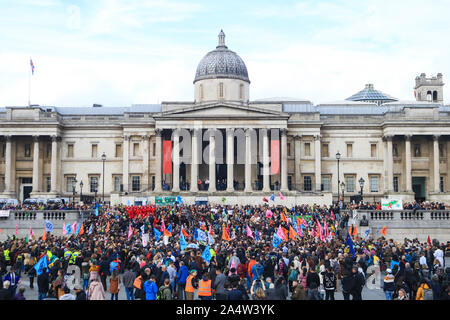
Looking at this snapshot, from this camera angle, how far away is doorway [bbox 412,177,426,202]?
68125 millimetres

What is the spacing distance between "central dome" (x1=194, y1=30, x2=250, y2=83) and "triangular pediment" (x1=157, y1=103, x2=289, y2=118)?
7632 mm

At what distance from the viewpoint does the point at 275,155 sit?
62.0 metres

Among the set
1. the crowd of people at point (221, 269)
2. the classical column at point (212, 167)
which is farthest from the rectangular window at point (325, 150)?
the crowd of people at point (221, 269)

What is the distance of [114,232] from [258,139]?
3390 centimetres

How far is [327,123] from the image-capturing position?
67625mm

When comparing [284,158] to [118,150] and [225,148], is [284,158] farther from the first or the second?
[118,150]

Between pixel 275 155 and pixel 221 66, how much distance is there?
14430mm

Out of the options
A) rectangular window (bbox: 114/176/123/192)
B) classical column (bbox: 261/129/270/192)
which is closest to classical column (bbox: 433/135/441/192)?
classical column (bbox: 261/129/270/192)

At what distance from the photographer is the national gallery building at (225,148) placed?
2464 inches

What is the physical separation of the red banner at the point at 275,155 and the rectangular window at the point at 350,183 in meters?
10.6

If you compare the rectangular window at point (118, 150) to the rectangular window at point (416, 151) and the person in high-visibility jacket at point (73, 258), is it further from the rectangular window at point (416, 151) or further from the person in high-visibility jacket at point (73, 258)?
the person in high-visibility jacket at point (73, 258)
